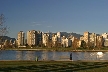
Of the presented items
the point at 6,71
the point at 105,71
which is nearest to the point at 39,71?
the point at 6,71

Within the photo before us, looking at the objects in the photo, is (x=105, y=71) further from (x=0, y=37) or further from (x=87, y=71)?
(x=0, y=37)

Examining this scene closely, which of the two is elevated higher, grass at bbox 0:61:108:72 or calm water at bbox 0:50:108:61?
grass at bbox 0:61:108:72

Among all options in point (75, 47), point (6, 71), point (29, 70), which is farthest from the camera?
→ point (75, 47)

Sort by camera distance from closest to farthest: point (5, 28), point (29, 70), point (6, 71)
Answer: point (6, 71) < point (29, 70) < point (5, 28)

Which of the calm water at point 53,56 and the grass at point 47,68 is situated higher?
the grass at point 47,68

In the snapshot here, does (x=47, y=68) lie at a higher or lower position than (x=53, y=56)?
higher

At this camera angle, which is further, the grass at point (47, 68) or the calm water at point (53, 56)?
the calm water at point (53, 56)

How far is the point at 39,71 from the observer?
1029 inches

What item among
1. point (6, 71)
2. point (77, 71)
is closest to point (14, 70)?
point (6, 71)

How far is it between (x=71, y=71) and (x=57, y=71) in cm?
153

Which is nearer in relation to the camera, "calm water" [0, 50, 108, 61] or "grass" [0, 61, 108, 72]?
"grass" [0, 61, 108, 72]

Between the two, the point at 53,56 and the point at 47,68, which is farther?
the point at 53,56

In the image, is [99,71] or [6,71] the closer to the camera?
[6,71]

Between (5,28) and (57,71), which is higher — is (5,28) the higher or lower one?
the higher one
